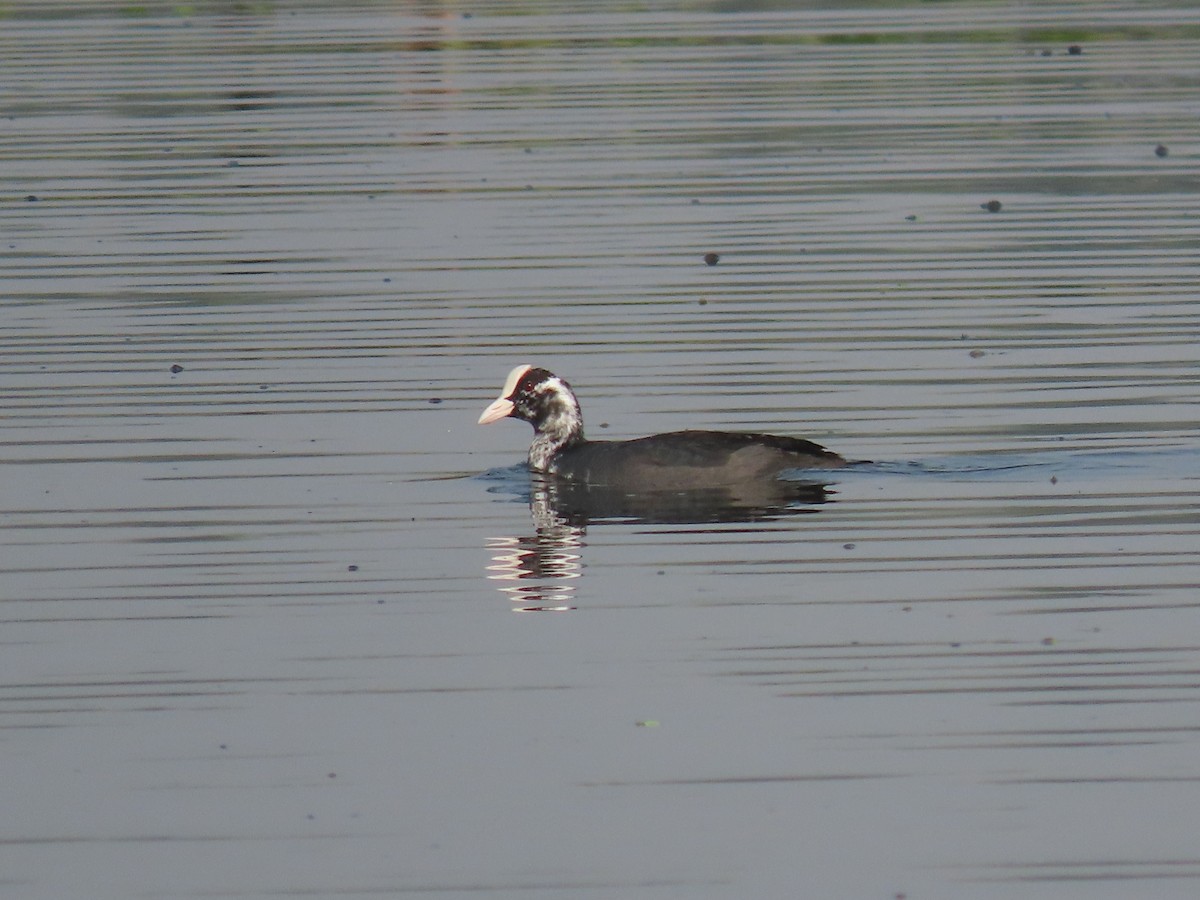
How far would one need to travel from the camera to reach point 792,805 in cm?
817

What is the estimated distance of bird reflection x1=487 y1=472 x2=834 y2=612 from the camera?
37.8 feet

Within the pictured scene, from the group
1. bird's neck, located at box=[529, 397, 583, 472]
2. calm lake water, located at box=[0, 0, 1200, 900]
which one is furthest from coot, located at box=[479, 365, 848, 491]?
calm lake water, located at box=[0, 0, 1200, 900]

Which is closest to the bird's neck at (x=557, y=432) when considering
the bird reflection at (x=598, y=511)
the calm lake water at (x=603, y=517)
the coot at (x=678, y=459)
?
the coot at (x=678, y=459)

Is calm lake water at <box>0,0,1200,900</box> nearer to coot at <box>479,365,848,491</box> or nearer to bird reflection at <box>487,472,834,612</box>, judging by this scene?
bird reflection at <box>487,472,834,612</box>

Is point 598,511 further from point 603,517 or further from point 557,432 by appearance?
point 557,432

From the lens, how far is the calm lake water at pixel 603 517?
8.12 m

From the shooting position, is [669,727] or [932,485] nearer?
[669,727]

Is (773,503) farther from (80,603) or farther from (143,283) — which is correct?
(143,283)

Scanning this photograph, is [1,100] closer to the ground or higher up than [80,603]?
higher up

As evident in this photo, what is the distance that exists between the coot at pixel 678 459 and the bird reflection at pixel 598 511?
0.20 ft

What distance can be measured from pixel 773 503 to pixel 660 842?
4.94m

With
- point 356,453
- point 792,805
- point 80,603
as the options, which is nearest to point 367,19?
point 356,453

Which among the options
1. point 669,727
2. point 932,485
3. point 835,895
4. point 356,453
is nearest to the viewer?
point 835,895

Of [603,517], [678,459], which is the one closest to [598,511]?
[603,517]
